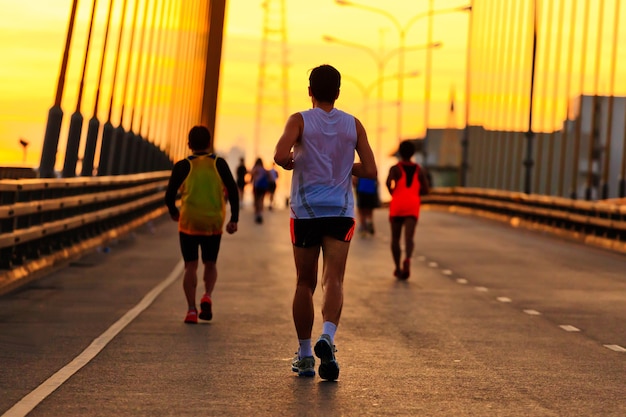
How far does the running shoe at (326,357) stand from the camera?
30.5ft

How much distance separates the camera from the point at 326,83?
9641 millimetres

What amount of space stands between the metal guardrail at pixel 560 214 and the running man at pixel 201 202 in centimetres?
1581

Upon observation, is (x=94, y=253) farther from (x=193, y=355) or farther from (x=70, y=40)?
(x=193, y=355)

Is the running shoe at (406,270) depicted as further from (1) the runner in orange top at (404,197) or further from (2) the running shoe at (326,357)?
(2) the running shoe at (326,357)

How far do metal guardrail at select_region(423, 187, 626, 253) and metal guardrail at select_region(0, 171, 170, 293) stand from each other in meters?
8.72

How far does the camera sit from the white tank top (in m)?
9.61

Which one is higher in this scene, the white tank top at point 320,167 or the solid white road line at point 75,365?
the white tank top at point 320,167

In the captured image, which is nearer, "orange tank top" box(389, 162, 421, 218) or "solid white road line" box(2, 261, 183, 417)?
"solid white road line" box(2, 261, 183, 417)

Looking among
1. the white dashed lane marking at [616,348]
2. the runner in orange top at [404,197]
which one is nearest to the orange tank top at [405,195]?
the runner in orange top at [404,197]

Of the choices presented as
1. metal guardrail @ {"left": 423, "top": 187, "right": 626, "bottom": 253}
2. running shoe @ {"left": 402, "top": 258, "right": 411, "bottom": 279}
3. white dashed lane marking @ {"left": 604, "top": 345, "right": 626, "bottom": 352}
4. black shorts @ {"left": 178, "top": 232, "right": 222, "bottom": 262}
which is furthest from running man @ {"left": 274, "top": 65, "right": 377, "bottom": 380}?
metal guardrail @ {"left": 423, "top": 187, "right": 626, "bottom": 253}

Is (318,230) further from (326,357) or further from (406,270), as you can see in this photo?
(406,270)

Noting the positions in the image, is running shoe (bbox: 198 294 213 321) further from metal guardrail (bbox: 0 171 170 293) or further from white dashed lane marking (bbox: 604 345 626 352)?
white dashed lane marking (bbox: 604 345 626 352)

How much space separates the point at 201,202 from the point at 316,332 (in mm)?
1594

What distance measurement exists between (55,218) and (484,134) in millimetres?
50246
